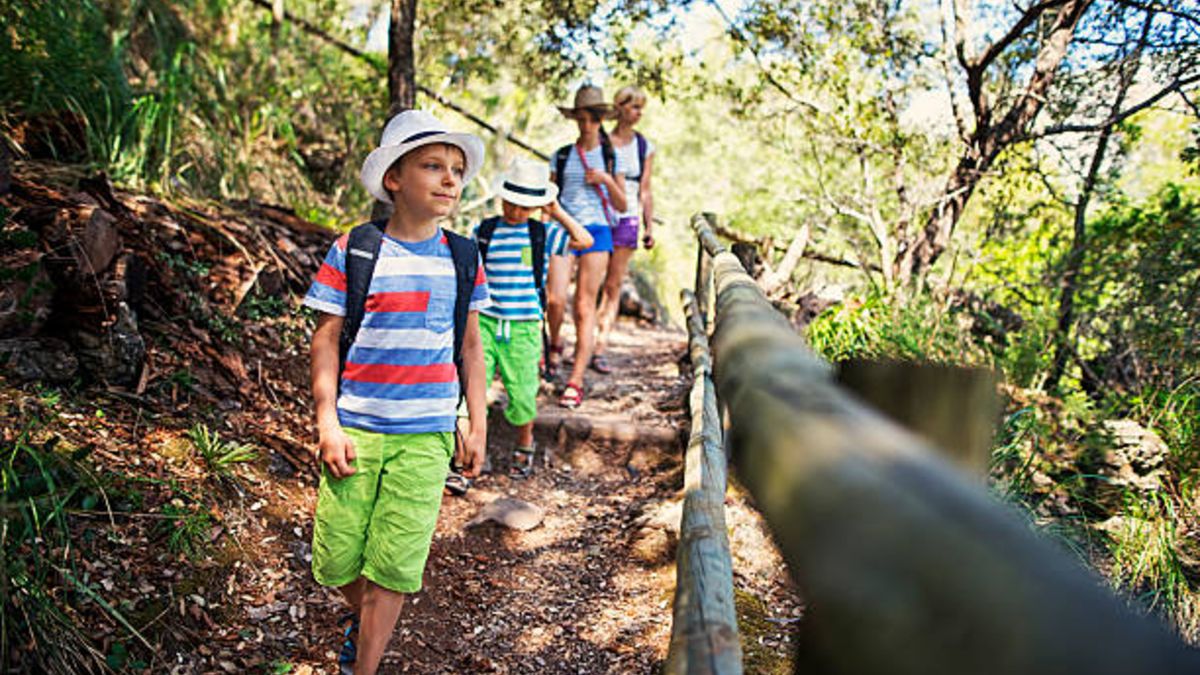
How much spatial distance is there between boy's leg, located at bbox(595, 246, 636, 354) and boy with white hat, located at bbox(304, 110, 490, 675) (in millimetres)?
3468

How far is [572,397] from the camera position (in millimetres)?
5285

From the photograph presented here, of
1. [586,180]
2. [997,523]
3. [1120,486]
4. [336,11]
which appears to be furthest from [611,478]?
[336,11]

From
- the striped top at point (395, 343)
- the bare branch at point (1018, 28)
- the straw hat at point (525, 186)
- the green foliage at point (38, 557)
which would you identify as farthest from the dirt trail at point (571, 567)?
the bare branch at point (1018, 28)

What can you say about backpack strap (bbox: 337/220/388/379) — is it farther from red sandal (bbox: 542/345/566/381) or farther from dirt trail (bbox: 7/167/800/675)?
red sandal (bbox: 542/345/566/381)

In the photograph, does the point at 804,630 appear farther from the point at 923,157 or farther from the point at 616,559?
the point at 923,157

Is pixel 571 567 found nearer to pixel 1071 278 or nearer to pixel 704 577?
pixel 704 577

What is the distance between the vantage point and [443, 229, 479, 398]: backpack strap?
8.33 ft

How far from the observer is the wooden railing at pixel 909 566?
1.59ft

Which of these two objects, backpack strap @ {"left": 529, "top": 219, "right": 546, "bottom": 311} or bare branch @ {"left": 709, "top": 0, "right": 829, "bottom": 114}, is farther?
bare branch @ {"left": 709, "top": 0, "right": 829, "bottom": 114}

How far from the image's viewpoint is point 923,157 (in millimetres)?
7219

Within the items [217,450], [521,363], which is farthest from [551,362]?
[217,450]

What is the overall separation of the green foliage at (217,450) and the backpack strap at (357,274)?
1.05m

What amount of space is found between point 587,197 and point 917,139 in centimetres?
351

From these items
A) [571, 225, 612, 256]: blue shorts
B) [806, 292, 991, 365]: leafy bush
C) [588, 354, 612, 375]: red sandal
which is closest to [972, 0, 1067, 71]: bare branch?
[806, 292, 991, 365]: leafy bush
